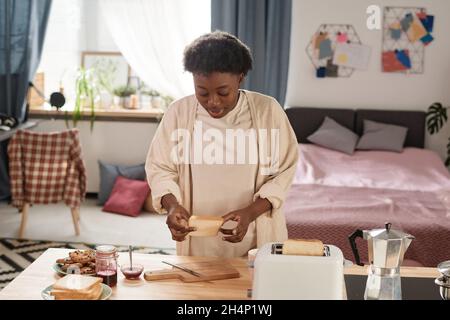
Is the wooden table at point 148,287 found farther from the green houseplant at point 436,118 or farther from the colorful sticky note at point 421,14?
the colorful sticky note at point 421,14

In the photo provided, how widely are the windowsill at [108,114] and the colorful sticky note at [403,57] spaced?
194 centimetres

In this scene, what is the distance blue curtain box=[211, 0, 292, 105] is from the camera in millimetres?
5535

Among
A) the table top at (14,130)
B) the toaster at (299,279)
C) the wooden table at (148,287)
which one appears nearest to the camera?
the toaster at (299,279)

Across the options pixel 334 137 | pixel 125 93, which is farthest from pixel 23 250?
pixel 334 137

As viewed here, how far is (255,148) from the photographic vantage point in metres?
2.27

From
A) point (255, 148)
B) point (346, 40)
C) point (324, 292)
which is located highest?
point (346, 40)

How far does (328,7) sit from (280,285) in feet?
14.4

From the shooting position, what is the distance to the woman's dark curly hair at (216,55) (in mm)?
2123

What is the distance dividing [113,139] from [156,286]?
4.01 meters

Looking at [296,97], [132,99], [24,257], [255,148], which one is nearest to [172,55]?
[132,99]

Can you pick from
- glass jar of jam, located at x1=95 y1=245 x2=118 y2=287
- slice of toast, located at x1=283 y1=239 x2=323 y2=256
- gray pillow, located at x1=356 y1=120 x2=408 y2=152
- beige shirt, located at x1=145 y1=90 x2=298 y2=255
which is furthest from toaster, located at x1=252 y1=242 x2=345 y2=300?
gray pillow, located at x1=356 y1=120 x2=408 y2=152

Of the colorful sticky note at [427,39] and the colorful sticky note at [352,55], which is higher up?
the colorful sticky note at [427,39]

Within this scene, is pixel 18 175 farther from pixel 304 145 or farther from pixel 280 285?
pixel 280 285

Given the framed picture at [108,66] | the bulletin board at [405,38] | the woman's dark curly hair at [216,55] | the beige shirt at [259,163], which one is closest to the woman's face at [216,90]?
the woman's dark curly hair at [216,55]
